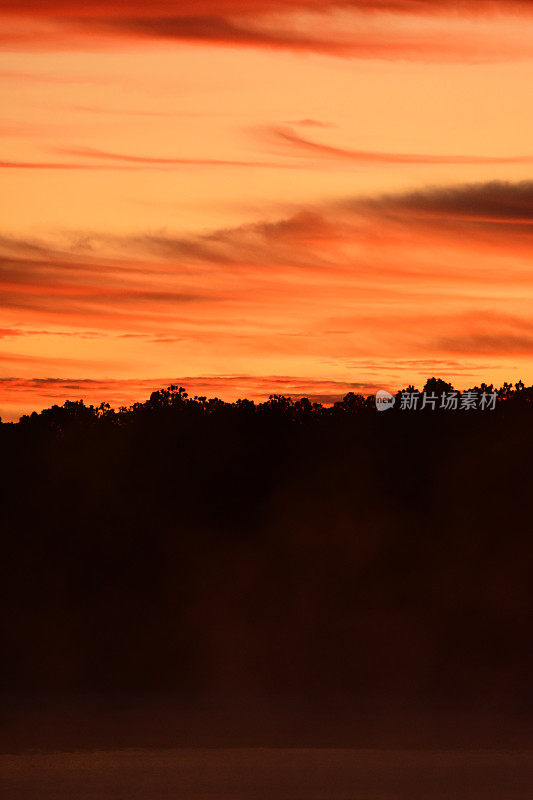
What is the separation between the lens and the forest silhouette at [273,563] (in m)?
21.3

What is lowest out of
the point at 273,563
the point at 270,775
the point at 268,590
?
the point at 270,775

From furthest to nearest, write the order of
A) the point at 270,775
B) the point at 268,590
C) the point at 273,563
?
1. the point at 273,563
2. the point at 268,590
3. the point at 270,775

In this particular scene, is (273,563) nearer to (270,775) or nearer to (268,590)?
(268,590)

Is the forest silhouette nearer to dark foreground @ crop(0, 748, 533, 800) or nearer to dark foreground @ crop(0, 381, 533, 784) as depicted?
dark foreground @ crop(0, 381, 533, 784)

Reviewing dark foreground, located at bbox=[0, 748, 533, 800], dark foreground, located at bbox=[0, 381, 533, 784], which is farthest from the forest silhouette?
dark foreground, located at bbox=[0, 748, 533, 800]

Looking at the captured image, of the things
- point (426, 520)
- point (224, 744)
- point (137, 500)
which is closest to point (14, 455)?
point (137, 500)

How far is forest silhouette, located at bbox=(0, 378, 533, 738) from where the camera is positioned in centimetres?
2131

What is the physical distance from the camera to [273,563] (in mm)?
23500

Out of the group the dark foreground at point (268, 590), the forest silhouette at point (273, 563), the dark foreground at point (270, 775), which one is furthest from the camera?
the forest silhouette at point (273, 563)

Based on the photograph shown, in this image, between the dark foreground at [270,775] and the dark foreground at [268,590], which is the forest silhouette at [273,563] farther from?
the dark foreground at [270,775]

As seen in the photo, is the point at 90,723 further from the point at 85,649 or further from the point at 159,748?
the point at 85,649

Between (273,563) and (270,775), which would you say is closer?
(270,775)

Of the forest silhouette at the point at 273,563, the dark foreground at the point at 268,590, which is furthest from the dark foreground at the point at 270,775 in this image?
the forest silhouette at the point at 273,563

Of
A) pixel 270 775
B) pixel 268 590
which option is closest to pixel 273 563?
pixel 268 590
